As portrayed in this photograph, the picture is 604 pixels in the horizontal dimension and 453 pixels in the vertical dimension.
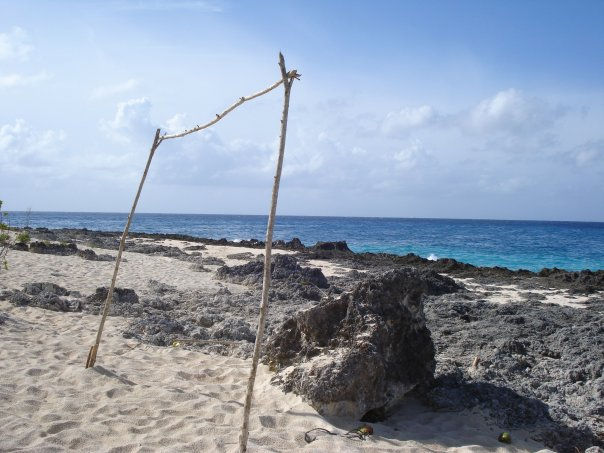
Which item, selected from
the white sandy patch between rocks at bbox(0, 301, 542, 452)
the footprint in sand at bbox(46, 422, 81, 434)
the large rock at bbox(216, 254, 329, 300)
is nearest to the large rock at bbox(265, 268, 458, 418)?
the white sandy patch between rocks at bbox(0, 301, 542, 452)

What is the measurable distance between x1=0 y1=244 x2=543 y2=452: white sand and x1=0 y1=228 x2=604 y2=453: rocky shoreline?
321 millimetres

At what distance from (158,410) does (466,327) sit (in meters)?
5.75

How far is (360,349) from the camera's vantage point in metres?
4.86

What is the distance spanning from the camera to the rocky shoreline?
497 centimetres

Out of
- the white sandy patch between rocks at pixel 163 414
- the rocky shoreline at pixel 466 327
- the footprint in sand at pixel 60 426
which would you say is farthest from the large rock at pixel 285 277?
the footprint in sand at pixel 60 426

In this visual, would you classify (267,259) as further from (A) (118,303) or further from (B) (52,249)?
(B) (52,249)

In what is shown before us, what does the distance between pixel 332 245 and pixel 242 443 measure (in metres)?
22.7

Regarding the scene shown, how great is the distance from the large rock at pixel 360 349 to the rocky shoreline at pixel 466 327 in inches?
2.7

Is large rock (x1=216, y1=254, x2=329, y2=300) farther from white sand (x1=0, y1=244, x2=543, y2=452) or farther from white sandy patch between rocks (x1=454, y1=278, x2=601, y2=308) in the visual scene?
white sand (x1=0, y1=244, x2=543, y2=452)

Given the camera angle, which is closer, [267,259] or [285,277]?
[267,259]

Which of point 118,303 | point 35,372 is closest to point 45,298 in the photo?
point 118,303

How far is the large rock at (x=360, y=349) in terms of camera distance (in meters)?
4.71

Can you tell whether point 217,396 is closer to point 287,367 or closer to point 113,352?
point 287,367

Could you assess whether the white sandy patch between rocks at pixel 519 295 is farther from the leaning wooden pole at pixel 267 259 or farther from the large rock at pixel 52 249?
the large rock at pixel 52 249
